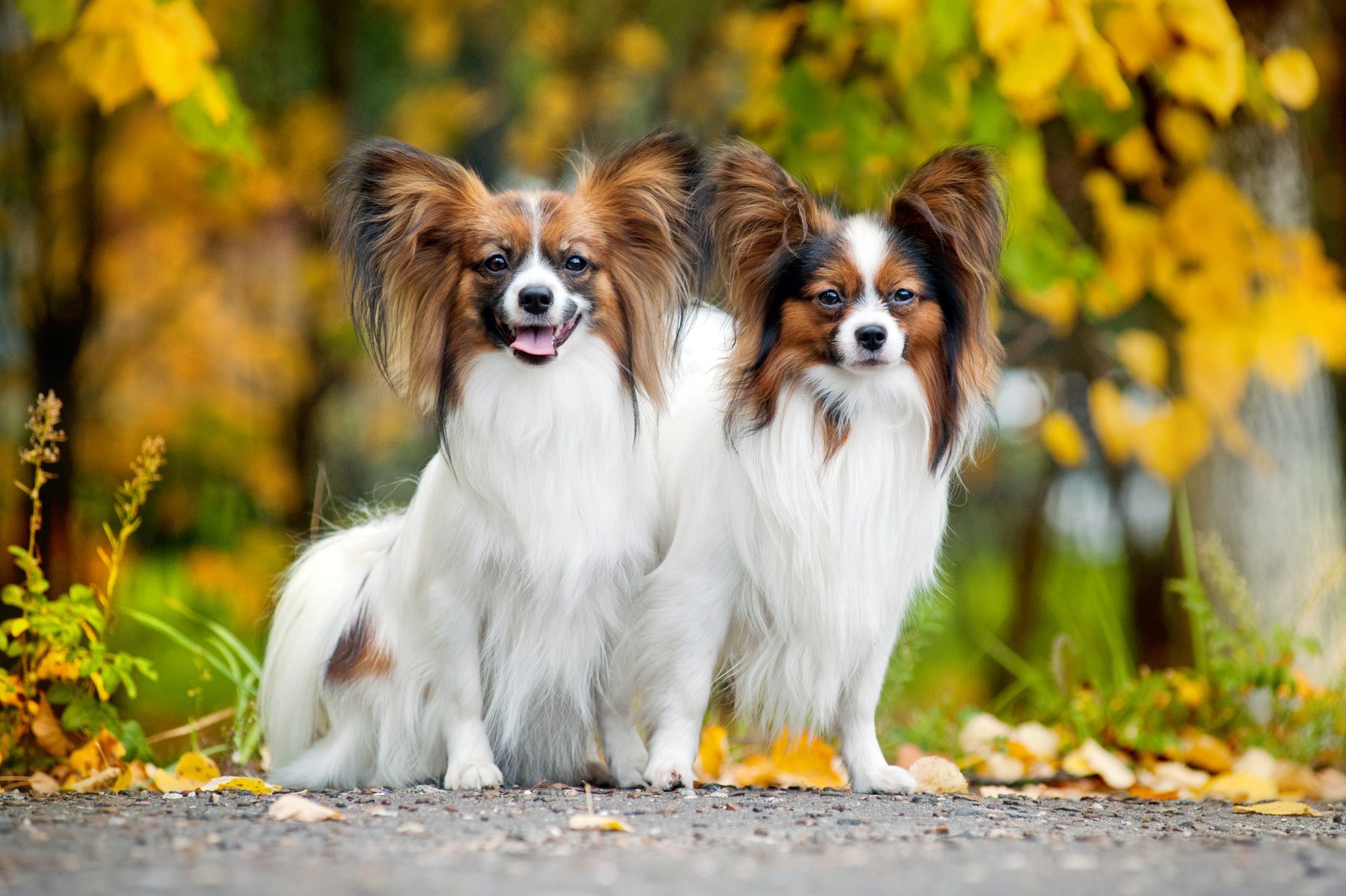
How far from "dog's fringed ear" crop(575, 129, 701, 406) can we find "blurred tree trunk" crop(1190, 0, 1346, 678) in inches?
137

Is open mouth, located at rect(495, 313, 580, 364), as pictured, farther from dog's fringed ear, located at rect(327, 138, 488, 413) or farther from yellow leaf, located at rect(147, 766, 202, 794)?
yellow leaf, located at rect(147, 766, 202, 794)

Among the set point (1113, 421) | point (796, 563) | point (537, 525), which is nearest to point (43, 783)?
point (537, 525)

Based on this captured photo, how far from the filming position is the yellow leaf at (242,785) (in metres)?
3.40

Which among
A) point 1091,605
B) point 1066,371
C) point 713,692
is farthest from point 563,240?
point 1066,371

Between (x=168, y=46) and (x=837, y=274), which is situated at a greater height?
(x=168, y=46)

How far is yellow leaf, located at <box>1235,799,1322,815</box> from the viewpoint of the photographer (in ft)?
11.4

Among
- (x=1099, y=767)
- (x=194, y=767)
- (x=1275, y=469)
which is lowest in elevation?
(x=194, y=767)

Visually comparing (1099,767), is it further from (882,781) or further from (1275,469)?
(1275,469)

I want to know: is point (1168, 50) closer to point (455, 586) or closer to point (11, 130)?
point (455, 586)

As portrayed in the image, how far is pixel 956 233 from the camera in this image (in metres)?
3.61

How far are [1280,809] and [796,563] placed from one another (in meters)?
1.39

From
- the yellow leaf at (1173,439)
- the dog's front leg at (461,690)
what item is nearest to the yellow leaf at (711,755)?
the dog's front leg at (461,690)

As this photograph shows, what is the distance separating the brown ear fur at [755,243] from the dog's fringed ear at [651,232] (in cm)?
12

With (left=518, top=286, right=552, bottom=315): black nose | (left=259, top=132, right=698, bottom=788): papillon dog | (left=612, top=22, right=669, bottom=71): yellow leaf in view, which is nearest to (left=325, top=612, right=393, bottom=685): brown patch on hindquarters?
(left=259, top=132, right=698, bottom=788): papillon dog
